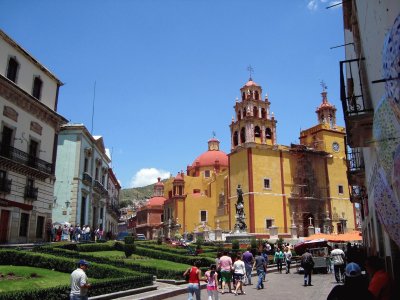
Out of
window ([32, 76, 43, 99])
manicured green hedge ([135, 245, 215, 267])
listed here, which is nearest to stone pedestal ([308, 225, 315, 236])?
manicured green hedge ([135, 245, 215, 267])

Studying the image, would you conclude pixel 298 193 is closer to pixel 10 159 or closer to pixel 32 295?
pixel 10 159

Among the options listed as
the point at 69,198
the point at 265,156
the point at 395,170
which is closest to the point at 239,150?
the point at 265,156

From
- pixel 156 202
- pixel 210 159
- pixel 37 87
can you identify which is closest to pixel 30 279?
pixel 37 87

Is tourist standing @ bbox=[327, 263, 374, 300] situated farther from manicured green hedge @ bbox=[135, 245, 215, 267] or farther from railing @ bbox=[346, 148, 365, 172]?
manicured green hedge @ bbox=[135, 245, 215, 267]

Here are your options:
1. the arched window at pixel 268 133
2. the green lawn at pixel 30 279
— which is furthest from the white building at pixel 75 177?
the arched window at pixel 268 133

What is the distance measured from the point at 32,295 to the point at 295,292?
8.71 meters

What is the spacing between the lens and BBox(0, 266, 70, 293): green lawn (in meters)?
10.6

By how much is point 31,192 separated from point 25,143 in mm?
2803

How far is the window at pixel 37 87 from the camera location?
23.9 meters

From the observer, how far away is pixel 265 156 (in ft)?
161

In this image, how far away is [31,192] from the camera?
74.3 feet

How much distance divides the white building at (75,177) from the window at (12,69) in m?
10.0

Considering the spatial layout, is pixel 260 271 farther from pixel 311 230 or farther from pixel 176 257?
pixel 311 230

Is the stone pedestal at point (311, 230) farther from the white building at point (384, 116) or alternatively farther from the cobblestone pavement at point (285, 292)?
the white building at point (384, 116)
